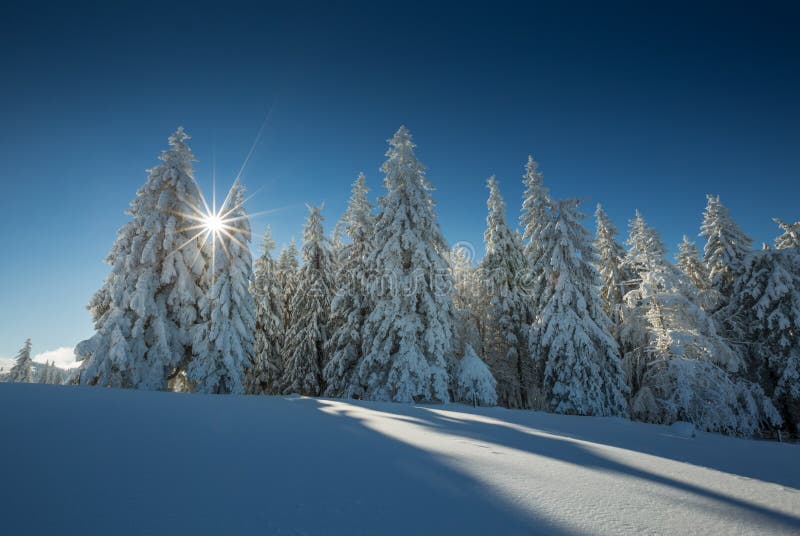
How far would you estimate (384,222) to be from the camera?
56.1 ft

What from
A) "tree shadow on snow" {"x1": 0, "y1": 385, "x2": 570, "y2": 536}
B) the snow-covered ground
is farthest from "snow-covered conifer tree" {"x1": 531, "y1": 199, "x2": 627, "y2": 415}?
"tree shadow on snow" {"x1": 0, "y1": 385, "x2": 570, "y2": 536}

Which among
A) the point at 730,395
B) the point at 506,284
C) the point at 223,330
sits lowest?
the point at 730,395

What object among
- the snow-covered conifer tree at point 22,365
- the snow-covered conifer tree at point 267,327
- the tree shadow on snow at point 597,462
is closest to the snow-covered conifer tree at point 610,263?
the tree shadow on snow at point 597,462

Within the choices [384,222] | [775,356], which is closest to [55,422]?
[384,222]

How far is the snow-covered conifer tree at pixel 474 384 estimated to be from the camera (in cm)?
1546

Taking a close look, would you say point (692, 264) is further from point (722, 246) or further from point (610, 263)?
point (610, 263)

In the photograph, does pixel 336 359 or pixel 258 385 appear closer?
pixel 336 359

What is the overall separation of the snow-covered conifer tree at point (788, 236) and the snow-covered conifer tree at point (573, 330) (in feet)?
45.9

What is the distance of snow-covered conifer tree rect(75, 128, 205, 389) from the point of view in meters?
13.7

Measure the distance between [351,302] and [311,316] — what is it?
4.45 metres

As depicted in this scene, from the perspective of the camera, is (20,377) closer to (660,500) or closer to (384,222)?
(384,222)

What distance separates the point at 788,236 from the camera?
2152 centimetres

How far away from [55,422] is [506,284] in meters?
20.9

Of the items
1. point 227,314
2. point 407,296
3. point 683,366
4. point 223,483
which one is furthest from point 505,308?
point 223,483
